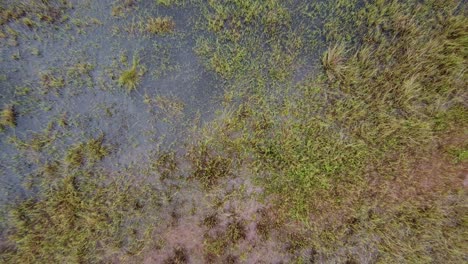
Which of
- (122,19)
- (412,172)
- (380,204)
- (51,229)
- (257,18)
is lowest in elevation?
(51,229)

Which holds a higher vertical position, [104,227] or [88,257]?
[104,227]

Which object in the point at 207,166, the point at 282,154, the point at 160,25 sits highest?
the point at 160,25

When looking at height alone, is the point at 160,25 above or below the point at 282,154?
above

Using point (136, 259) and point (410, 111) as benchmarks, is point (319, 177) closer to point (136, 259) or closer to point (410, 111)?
point (410, 111)

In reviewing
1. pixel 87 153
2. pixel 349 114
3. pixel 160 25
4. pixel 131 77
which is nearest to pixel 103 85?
pixel 131 77

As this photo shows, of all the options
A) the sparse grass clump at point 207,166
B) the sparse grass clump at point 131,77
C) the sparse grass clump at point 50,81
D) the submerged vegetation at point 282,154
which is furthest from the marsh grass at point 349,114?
the sparse grass clump at point 50,81

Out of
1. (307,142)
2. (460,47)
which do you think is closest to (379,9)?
(460,47)

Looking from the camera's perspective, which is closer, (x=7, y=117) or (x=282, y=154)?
(x=7, y=117)

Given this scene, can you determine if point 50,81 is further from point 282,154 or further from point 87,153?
point 282,154
